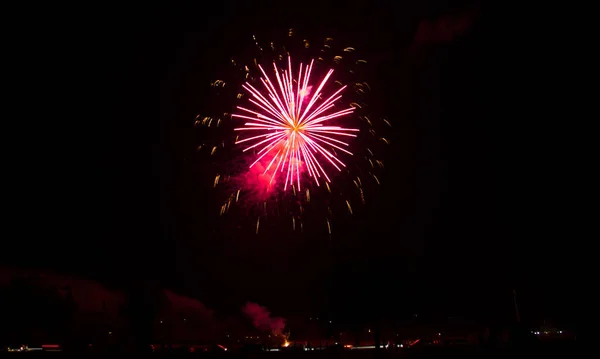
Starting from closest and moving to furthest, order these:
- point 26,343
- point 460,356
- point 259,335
Result: point 460,356 → point 26,343 → point 259,335

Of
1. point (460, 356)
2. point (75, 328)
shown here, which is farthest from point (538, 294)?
point (75, 328)

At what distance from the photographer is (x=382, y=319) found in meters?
42.7

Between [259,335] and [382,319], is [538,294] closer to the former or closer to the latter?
[382,319]

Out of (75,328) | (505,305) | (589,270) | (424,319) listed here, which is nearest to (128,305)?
(75,328)

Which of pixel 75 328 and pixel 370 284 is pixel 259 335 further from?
pixel 370 284

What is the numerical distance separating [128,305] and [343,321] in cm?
2064

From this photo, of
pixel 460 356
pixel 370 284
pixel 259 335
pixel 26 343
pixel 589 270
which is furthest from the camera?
pixel 259 335

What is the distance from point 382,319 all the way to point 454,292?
10.0 meters

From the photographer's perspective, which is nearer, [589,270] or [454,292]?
[589,270]

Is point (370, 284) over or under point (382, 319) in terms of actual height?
over

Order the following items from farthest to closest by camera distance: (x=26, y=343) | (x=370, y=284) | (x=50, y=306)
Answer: (x=50, y=306), (x=26, y=343), (x=370, y=284)

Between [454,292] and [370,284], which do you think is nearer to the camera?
[370,284]

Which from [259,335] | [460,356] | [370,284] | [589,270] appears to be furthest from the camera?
[259,335]

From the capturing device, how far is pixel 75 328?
52.9 meters
